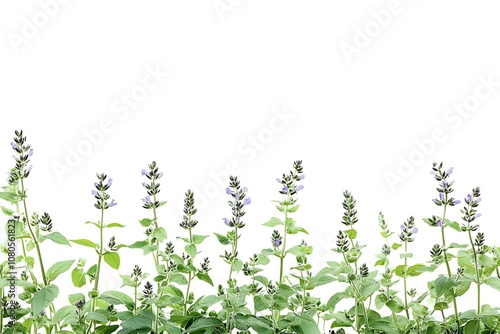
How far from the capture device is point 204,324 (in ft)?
3.98

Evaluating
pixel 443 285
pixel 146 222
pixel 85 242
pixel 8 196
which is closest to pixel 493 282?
pixel 443 285

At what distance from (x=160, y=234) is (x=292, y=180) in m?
0.28

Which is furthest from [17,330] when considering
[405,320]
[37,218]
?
[405,320]

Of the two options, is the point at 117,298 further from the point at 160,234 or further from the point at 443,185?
the point at 443,185

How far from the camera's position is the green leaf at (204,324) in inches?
47.4

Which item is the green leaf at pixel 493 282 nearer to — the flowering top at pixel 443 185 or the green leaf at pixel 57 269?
the flowering top at pixel 443 185

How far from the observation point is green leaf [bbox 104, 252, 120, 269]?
1255 mm

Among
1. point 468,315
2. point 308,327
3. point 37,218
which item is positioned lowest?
point 468,315

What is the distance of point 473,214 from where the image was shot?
3.96 ft

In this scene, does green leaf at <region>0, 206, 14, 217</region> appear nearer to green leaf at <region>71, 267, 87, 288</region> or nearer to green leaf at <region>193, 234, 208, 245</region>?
green leaf at <region>71, 267, 87, 288</region>

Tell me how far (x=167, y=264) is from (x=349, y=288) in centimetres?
36

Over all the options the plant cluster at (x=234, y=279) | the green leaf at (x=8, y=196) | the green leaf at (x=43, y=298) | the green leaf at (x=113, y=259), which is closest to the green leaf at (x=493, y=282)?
the plant cluster at (x=234, y=279)

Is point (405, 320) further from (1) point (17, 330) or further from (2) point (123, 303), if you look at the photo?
(1) point (17, 330)

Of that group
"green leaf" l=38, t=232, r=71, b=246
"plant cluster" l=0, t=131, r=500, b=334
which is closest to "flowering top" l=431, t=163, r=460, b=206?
"plant cluster" l=0, t=131, r=500, b=334
